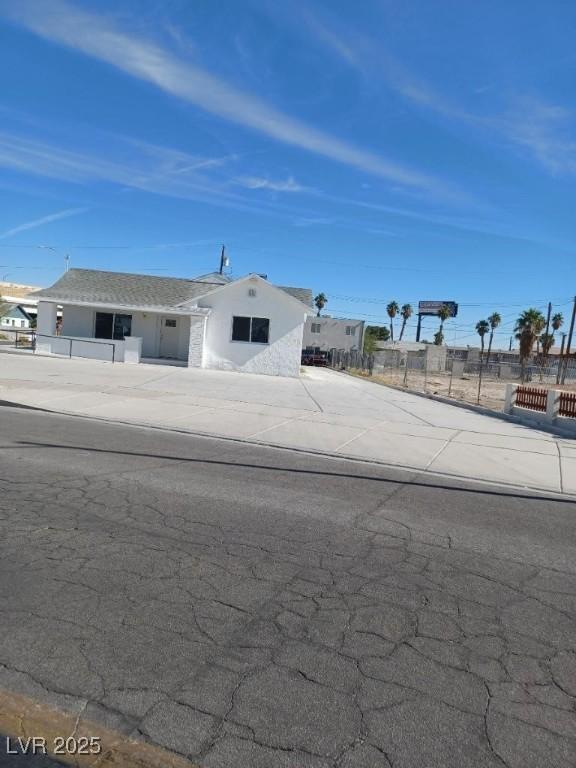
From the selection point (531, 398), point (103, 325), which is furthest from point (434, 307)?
point (531, 398)

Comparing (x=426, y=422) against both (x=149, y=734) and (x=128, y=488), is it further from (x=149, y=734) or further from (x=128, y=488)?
(x=149, y=734)

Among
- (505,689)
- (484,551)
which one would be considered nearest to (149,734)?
(505,689)

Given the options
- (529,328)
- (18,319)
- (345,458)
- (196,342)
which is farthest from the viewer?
(18,319)

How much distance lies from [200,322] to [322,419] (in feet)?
51.3

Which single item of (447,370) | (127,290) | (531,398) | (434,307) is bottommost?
(447,370)

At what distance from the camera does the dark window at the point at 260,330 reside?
96.5 feet

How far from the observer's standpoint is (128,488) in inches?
281

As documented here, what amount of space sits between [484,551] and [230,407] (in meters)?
10.4

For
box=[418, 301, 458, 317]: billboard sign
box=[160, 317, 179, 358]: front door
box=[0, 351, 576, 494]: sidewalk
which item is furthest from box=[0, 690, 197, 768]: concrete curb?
box=[418, 301, 458, 317]: billboard sign

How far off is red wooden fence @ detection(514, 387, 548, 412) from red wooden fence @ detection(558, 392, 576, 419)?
0.65 metres

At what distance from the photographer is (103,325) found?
102ft

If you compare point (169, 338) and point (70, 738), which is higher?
point (169, 338)

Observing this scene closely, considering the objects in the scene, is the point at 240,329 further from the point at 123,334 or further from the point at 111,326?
the point at 111,326

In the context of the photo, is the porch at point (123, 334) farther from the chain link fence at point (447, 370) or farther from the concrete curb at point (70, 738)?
the concrete curb at point (70, 738)
